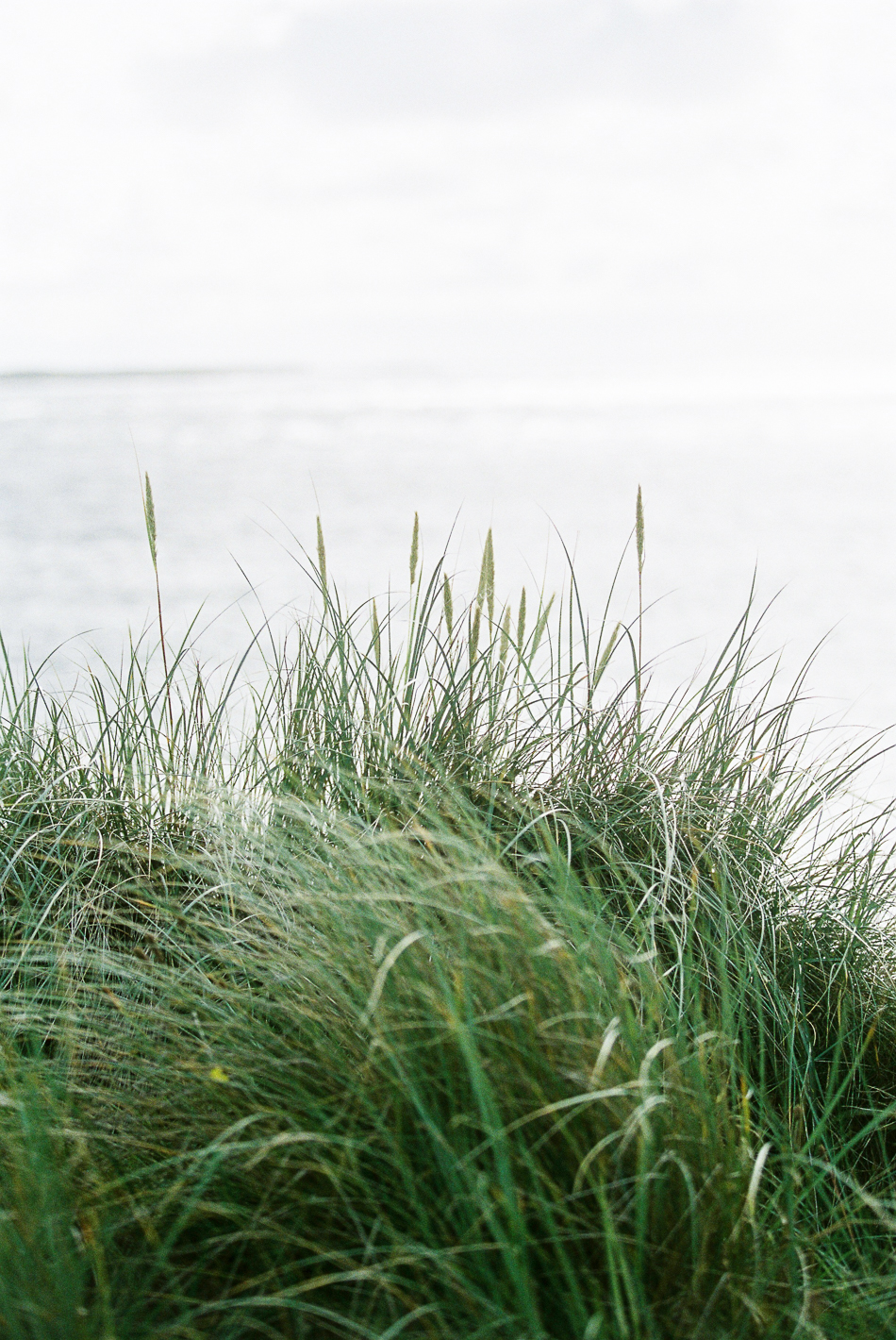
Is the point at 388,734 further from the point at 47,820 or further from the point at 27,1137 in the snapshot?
the point at 27,1137

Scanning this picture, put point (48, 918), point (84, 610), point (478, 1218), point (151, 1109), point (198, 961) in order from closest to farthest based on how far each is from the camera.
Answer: point (478, 1218)
point (151, 1109)
point (198, 961)
point (48, 918)
point (84, 610)

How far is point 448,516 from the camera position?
10.2m

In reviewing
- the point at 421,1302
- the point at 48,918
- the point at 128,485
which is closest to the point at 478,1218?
the point at 421,1302

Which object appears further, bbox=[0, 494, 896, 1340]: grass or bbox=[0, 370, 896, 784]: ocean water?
bbox=[0, 370, 896, 784]: ocean water

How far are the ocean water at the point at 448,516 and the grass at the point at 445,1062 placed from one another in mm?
434

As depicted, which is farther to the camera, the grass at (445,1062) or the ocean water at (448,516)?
the ocean water at (448,516)

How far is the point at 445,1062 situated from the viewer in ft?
3.31

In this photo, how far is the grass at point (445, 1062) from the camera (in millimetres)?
938

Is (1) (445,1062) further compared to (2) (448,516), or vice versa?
(2) (448,516)

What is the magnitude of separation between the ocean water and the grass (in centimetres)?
43

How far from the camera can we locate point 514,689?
7.45 feet

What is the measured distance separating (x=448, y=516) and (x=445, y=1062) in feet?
30.8

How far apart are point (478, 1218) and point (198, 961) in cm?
58

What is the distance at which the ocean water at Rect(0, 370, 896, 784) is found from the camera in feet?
20.7
